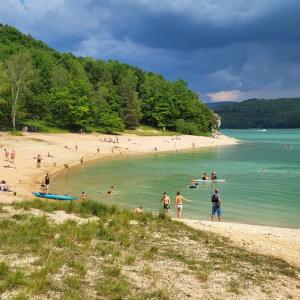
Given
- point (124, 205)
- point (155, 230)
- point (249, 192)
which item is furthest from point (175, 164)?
point (155, 230)

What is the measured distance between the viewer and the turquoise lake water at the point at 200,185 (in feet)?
97.8

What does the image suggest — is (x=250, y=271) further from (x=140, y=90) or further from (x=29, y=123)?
(x=140, y=90)

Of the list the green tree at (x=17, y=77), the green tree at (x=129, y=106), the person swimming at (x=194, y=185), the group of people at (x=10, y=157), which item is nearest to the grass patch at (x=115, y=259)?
the person swimming at (x=194, y=185)

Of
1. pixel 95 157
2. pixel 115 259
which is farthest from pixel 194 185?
pixel 115 259

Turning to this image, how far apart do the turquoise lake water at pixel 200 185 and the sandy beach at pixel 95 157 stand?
3304mm

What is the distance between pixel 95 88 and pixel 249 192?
92.6 metres

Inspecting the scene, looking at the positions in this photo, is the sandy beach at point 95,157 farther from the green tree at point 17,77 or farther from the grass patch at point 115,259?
the green tree at point 17,77

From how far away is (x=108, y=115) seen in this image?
9956cm

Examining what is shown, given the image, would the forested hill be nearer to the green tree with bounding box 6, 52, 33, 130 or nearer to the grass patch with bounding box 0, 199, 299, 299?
the green tree with bounding box 6, 52, 33, 130

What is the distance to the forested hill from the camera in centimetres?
8169

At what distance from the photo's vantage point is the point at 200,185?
43.3 metres

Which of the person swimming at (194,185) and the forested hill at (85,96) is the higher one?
the forested hill at (85,96)

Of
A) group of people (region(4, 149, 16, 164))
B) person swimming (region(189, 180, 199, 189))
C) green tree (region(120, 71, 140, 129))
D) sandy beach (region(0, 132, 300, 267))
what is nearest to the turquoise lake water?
person swimming (region(189, 180, 199, 189))

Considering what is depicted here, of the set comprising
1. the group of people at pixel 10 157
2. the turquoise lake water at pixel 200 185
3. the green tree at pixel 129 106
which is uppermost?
the green tree at pixel 129 106
